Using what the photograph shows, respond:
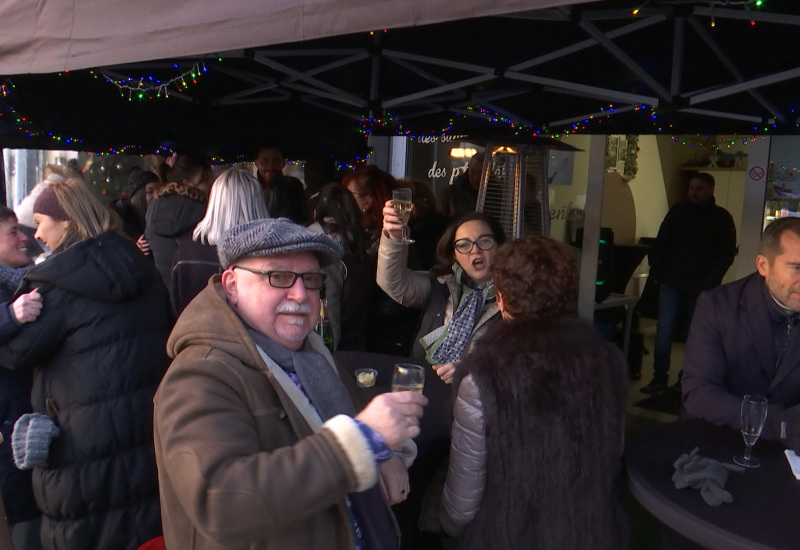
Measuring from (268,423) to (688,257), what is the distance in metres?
5.25

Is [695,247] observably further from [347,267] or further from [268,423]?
[268,423]

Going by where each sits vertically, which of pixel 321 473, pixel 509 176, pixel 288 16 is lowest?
pixel 321 473

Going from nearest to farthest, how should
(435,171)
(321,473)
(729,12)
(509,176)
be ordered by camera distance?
(321,473)
(729,12)
(509,176)
(435,171)

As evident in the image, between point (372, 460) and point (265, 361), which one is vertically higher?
point (265, 361)

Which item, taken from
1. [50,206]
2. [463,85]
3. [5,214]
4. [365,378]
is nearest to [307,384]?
[365,378]

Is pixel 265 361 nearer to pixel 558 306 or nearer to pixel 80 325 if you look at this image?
pixel 558 306

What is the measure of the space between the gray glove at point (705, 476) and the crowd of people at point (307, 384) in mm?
204

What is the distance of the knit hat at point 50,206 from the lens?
279 centimetres

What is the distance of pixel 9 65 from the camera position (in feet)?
8.20

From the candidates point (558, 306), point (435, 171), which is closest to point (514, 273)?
point (558, 306)

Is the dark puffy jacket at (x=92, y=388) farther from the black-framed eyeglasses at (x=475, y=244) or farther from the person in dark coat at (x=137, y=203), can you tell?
the person in dark coat at (x=137, y=203)

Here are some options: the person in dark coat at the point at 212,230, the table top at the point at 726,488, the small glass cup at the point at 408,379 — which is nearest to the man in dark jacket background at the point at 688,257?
the table top at the point at 726,488

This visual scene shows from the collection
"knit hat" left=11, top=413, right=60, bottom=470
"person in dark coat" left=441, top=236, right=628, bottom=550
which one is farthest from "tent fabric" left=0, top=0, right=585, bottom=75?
"knit hat" left=11, top=413, right=60, bottom=470

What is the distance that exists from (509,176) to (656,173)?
4590 mm
